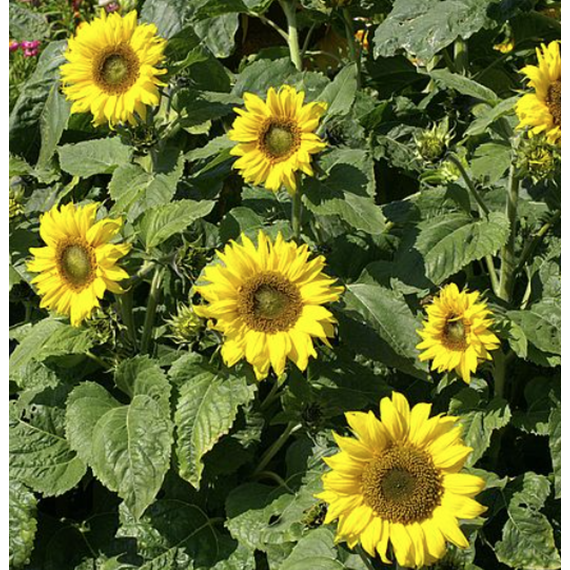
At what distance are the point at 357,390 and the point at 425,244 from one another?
0.34 m

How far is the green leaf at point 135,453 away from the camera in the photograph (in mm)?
1896

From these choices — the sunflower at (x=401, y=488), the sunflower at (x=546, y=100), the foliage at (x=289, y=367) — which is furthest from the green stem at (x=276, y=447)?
the sunflower at (x=546, y=100)

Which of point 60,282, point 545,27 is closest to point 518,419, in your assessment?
point 60,282

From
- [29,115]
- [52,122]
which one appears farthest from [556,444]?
[29,115]

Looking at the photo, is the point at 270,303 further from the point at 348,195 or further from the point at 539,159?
the point at 539,159

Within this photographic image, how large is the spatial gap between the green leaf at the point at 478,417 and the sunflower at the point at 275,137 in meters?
0.58

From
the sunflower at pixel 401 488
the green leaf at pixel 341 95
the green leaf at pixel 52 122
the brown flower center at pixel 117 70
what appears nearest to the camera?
the sunflower at pixel 401 488

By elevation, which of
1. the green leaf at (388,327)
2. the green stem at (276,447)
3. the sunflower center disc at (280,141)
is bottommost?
the green stem at (276,447)

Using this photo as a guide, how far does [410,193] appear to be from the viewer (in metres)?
2.76

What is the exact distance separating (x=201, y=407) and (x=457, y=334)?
1.68 feet

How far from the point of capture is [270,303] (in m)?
1.83

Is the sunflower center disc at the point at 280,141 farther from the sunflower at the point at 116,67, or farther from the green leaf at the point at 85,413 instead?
the green leaf at the point at 85,413

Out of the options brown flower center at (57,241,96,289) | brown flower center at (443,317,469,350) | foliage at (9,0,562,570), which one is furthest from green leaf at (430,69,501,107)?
brown flower center at (57,241,96,289)

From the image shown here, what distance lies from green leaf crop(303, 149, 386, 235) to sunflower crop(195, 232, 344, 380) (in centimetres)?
22
